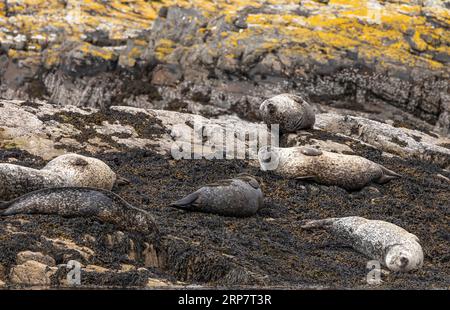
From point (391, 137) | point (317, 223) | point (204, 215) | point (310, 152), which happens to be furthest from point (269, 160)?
point (391, 137)

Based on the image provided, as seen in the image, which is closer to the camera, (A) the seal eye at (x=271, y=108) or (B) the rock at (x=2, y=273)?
(B) the rock at (x=2, y=273)

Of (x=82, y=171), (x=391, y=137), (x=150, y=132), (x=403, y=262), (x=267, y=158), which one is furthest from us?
(x=391, y=137)

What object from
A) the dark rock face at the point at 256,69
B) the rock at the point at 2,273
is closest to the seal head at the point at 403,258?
the rock at the point at 2,273

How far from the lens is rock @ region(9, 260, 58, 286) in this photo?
8207 millimetres

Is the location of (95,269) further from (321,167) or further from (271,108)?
(271,108)

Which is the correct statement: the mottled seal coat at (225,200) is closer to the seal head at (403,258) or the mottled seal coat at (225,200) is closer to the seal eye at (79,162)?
the seal eye at (79,162)

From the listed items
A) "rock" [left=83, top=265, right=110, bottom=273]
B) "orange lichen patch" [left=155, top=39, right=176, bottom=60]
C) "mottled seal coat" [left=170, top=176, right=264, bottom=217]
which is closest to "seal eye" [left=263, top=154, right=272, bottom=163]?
"mottled seal coat" [left=170, top=176, right=264, bottom=217]

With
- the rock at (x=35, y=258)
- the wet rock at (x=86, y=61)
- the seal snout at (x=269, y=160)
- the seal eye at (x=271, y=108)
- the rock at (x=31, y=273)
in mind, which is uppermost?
the rock at (x=31, y=273)

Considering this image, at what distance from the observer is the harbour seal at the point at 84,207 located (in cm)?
1012

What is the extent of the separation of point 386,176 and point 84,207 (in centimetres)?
719

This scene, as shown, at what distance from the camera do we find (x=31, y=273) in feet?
27.4

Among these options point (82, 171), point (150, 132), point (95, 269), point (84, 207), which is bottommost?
point (150, 132)

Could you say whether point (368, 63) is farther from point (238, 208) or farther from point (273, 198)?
point (238, 208)

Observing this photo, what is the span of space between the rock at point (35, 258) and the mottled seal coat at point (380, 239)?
4657mm
